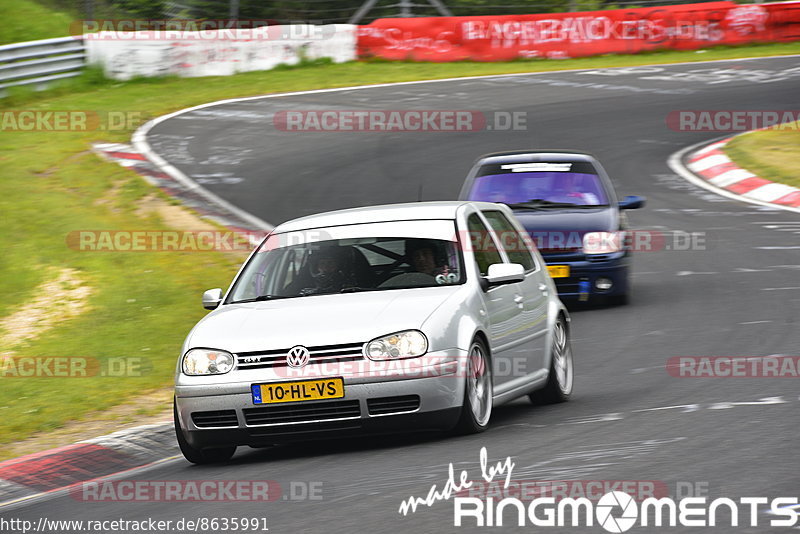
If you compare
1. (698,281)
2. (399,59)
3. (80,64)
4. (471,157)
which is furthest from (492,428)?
(399,59)

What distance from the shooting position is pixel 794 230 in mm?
17031

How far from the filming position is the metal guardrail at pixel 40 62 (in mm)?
24750

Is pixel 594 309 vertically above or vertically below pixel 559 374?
below

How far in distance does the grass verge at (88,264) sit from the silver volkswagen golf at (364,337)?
2178 mm

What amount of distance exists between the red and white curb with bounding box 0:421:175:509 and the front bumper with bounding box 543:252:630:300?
5347mm

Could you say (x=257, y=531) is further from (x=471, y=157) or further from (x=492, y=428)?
(x=471, y=157)

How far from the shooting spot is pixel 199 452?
311 inches

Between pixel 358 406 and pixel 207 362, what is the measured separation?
90 cm

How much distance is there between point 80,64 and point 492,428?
20388mm
